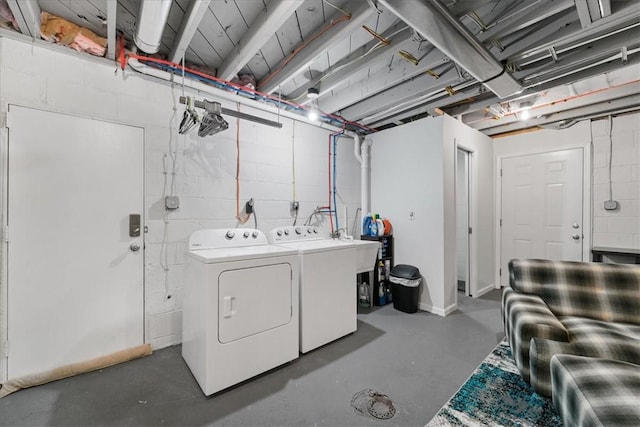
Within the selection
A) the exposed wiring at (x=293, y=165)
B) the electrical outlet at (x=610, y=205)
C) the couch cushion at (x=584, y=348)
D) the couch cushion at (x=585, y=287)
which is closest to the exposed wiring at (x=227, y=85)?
the exposed wiring at (x=293, y=165)

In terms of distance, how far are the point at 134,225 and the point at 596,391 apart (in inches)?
118

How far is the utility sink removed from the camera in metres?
3.09

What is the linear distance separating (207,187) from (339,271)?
1563mm

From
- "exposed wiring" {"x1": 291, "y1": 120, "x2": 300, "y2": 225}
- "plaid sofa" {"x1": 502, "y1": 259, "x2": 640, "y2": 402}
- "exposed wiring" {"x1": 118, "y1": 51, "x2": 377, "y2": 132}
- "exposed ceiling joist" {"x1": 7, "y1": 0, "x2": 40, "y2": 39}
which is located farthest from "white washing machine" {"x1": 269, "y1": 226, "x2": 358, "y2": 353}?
"exposed ceiling joist" {"x1": 7, "y1": 0, "x2": 40, "y2": 39}

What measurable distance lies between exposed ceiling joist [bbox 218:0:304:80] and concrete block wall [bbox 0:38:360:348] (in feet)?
1.32

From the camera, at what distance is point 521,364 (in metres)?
1.68

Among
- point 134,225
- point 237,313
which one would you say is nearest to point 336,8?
point 237,313

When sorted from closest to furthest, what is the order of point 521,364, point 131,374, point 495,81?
point 521,364 → point 131,374 → point 495,81

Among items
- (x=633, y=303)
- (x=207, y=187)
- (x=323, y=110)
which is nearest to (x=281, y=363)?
(x=207, y=187)

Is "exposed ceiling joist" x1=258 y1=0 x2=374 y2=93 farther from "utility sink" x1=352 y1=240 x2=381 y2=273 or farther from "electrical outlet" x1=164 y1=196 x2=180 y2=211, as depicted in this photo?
"utility sink" x1=352 y1=240 x2=381 y2=273

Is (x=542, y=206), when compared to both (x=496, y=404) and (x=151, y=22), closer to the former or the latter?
(x=496, y=404)

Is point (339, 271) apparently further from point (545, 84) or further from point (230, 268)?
point (545, 84)

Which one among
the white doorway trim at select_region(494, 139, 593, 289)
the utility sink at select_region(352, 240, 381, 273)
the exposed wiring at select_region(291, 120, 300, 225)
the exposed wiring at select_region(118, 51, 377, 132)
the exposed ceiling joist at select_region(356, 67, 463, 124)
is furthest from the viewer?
the white doorway trim at select_region(494, 139, 593, 289)

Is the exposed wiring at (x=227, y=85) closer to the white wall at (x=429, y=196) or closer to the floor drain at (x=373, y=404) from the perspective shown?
the white wall at (x=429, y=196)
